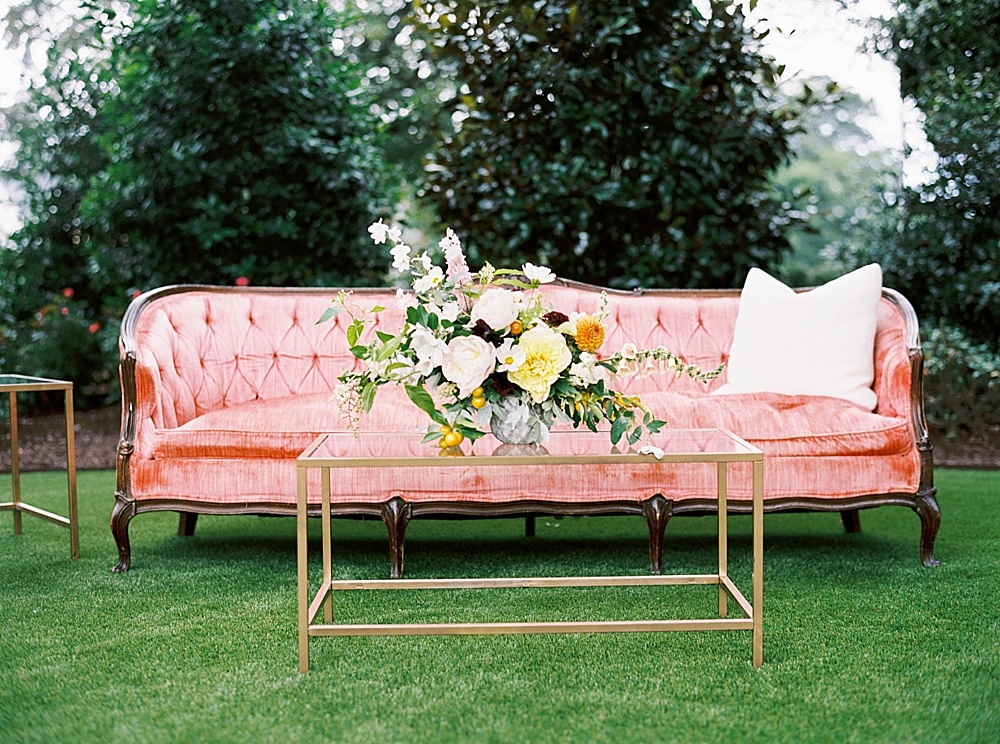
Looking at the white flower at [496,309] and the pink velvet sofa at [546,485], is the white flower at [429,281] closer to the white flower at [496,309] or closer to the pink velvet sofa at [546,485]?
the white flower at [496,309]

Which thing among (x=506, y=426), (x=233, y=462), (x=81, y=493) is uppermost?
(x=506, y=426)

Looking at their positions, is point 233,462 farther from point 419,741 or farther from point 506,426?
point 419,741

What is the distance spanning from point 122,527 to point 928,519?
232cm

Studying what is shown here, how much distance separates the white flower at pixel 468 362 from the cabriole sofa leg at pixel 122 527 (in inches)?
53.8

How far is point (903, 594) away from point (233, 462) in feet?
6.11

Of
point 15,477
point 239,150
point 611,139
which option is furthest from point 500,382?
point 239,150

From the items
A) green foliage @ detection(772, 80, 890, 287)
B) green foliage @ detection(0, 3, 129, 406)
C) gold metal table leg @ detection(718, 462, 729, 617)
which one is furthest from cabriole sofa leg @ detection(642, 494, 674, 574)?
green foliage @ detection(772, 80, 890, 287)

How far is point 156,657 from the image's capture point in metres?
2.05

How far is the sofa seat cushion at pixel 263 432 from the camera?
9.06ft

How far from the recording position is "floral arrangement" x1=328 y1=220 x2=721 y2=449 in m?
1.89

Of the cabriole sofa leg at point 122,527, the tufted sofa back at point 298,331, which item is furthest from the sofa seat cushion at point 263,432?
the tufted sofa back at point 298,331

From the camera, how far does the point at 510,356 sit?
189 cm

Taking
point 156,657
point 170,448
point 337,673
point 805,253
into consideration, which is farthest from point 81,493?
point 805,253

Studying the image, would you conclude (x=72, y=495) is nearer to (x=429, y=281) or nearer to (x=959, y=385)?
(x=429, y=281)
